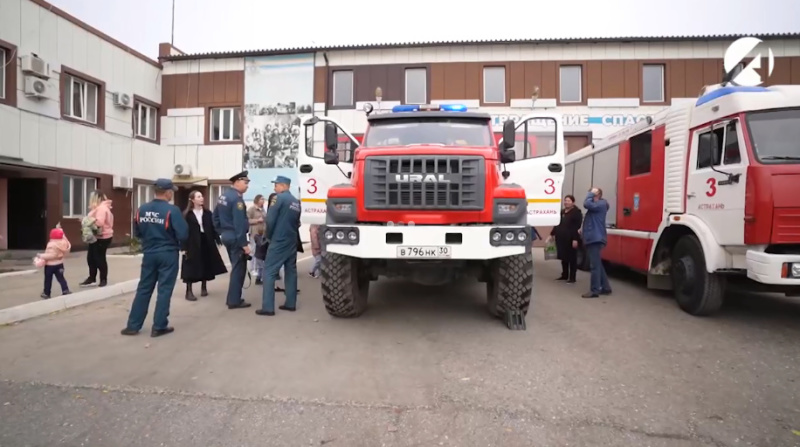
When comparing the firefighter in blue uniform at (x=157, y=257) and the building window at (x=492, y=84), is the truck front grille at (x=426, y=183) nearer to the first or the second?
the firefighter in blue uniform at (x=157, y=257)

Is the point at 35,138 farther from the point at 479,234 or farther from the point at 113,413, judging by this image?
the point at 479,234

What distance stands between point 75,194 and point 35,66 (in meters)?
3.84

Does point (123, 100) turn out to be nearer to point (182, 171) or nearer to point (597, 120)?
point (182, 171)

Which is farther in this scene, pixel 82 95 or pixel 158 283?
pixel 82 95

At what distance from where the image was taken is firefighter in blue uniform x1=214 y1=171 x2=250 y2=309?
6.04 m

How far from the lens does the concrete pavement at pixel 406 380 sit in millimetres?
2855

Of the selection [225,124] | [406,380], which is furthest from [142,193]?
[406,380]

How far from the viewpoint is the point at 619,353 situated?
434cm

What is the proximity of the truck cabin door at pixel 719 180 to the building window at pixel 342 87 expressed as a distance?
1322 cm

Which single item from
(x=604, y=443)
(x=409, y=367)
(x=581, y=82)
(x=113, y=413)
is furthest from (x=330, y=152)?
(x=581, y=82)

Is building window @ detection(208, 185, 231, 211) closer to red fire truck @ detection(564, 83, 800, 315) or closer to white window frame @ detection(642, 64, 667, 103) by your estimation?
red fire truck @ detection(564, 83, 800, 315)

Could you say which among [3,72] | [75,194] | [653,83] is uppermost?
[653,83]

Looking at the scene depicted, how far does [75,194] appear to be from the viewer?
1366 cm

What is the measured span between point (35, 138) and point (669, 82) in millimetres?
20566
